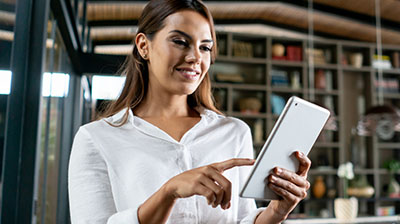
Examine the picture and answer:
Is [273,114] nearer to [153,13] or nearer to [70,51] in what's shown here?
[70,51]

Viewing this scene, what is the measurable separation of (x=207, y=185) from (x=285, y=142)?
0.20 metres

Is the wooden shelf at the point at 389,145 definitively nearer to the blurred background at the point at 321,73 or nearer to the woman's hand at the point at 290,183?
the blurred background at the point at 321,73

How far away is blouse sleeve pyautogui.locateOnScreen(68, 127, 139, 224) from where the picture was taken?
0.98 meters

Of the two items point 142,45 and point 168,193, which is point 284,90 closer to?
point 142,45

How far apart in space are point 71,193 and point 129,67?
0.38 metres

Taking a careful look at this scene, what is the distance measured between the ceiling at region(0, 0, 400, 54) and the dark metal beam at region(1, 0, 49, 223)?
338 cm

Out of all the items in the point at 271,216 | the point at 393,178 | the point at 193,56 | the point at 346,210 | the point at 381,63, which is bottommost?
the point at 346,210

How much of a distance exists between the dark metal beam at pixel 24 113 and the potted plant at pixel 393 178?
6.42m

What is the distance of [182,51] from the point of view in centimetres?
102

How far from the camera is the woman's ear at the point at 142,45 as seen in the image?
1126mm

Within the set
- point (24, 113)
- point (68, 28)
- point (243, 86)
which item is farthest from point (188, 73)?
point (243, 86)

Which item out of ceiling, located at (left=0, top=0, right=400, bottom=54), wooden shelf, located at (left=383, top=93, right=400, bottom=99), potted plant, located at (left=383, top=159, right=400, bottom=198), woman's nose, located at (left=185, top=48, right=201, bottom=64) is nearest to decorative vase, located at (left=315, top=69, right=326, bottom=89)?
ceiling, located at (left=0, top=0, right=400, bottom=54)

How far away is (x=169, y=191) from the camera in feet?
2.70

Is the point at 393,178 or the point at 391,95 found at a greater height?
the point at 391,95
